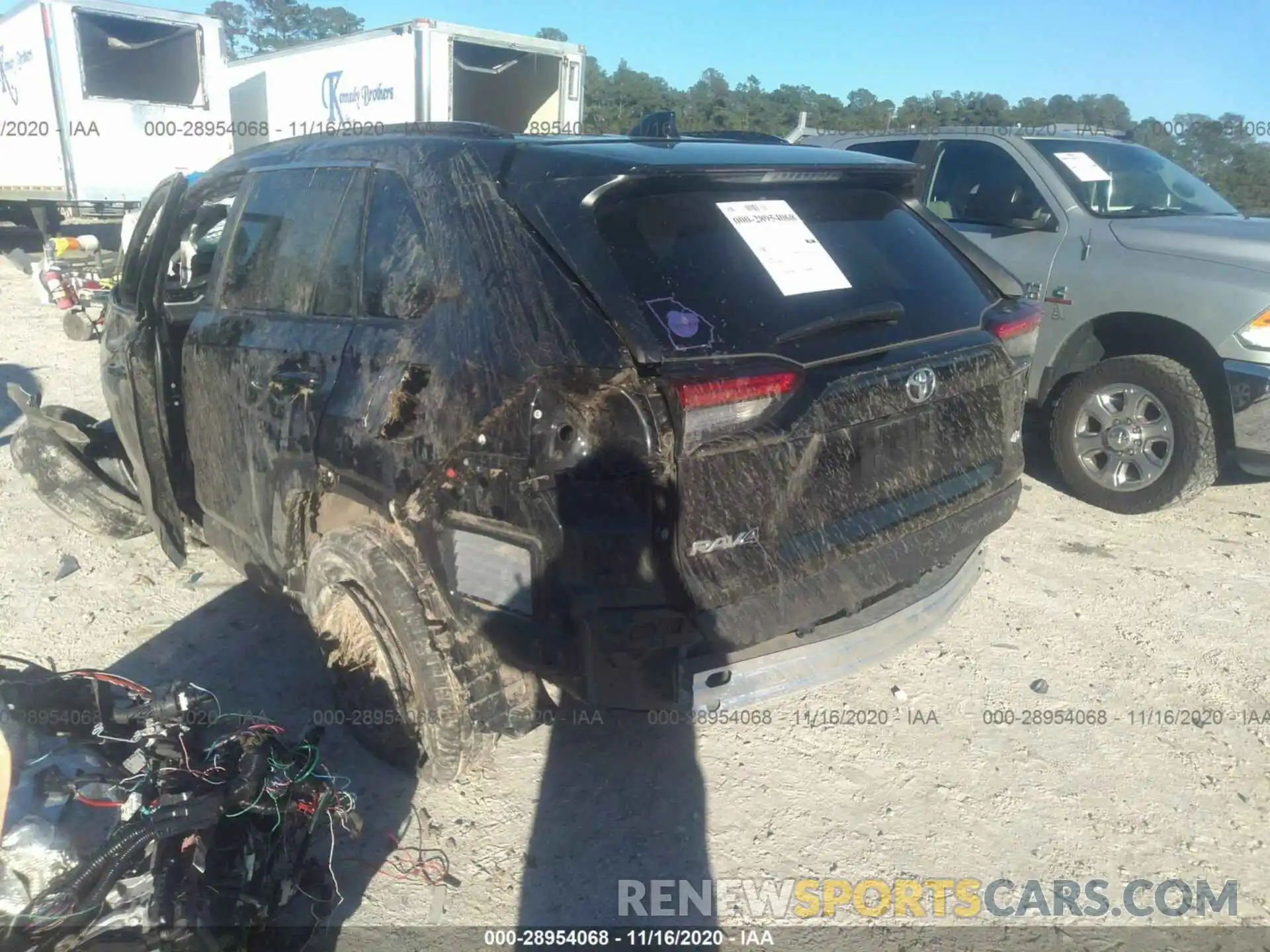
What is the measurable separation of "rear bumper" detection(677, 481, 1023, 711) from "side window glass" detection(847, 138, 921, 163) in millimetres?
3877

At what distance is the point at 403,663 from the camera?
2750 mm

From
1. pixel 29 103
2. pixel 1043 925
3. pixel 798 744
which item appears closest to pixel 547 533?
pixel 798 744

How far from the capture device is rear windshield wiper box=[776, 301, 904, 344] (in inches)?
93.7

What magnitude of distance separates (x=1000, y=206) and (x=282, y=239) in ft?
14.3

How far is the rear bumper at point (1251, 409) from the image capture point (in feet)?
14.9

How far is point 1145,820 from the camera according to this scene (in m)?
2.85

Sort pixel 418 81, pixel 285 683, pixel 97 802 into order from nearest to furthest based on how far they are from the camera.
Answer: pixel 97 802
pixel 285 683
pixel 418 81

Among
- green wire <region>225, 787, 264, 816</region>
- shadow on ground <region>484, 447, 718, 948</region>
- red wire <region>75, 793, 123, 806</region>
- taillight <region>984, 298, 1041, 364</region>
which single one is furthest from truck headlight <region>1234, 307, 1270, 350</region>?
red wire <region>75, 793, 123, 806</region>

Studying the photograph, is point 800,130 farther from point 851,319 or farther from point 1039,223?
point 851,319

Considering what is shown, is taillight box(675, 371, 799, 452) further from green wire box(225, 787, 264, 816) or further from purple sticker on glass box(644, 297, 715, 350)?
green wire box(225, 787, 264, 816)

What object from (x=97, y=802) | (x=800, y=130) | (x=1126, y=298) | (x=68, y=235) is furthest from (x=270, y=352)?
(x=68, y=235)

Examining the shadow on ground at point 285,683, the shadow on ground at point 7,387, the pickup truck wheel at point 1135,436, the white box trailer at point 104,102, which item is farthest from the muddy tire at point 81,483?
the white box trailer at point 104,102

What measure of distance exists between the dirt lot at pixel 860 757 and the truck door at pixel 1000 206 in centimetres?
192

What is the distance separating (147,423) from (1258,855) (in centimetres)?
412
